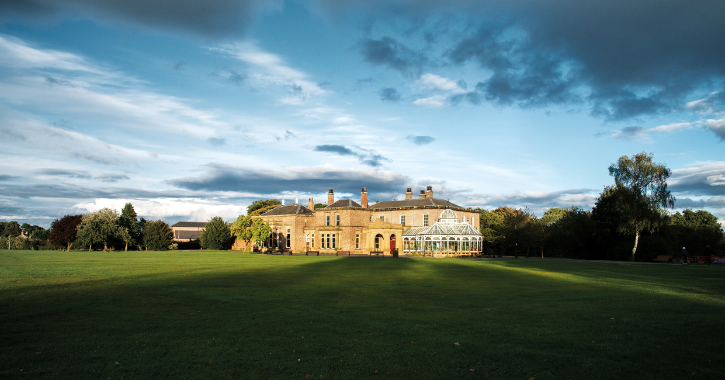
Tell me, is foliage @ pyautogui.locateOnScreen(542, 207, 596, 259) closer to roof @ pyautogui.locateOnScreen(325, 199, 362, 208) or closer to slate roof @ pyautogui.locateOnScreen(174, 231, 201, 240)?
roof @ pyautogui.locateOnScreen(325, 199, 362, 208)

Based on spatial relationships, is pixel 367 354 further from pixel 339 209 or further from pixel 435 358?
pixel 339 209

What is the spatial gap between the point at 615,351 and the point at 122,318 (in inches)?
391

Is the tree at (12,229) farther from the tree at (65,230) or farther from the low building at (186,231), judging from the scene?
→ the tree at (65,230)

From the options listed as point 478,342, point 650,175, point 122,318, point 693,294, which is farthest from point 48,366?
point 650,175

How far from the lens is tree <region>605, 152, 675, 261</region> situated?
42562 mm

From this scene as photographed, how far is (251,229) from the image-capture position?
5934 cm

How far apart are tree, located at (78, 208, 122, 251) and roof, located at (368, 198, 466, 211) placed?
116 ft

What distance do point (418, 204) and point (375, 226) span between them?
23.0 ft

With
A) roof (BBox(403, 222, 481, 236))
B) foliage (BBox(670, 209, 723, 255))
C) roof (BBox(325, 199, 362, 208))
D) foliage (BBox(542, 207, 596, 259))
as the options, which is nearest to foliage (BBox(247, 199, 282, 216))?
roof (BBox(325, 199, 362, 208))

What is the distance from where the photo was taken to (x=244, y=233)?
197 feet

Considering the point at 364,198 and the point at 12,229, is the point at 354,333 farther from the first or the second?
the point at 12,229

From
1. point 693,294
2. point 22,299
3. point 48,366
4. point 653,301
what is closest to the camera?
point 48,366

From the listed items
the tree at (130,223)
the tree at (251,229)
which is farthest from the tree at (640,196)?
the tree at (130,223)

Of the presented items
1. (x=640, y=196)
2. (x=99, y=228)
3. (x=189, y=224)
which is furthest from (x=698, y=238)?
(x=189, y=224)
